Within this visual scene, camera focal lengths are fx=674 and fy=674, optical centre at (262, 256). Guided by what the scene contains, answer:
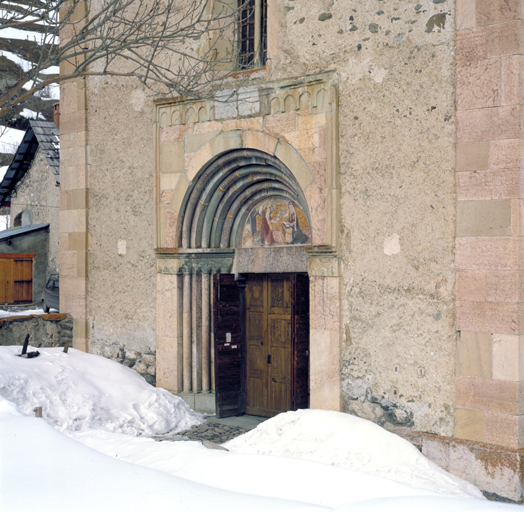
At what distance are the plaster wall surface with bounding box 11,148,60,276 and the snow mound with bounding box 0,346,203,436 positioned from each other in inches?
338

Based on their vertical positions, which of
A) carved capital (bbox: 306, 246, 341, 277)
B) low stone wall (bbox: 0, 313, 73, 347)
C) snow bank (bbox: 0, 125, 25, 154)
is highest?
snow bank (bbox: 0, 125, 25, 154)

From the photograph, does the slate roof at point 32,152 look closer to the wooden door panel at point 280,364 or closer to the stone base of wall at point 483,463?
the wooden door panel at point 280,364

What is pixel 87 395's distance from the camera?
823cm

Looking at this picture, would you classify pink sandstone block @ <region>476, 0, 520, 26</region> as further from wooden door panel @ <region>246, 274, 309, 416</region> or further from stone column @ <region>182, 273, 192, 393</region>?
stone column @ <region>182, 273, 192, 393</region>

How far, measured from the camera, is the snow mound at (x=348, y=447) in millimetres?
6184

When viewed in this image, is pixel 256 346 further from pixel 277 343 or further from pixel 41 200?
pixel 41 200

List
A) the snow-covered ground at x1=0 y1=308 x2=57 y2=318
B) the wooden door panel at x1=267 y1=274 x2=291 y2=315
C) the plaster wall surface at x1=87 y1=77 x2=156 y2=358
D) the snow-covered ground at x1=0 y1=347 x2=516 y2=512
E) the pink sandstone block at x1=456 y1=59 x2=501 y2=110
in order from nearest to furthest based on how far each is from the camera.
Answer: the snow-covered ground at x1=0 y1=347 x2=516 y2=512, the pink sandstone block at x1=456 y1=59 x2=501 y2=110, the wooden door panel at x1=267 y1=274 x2=291 y2=315, the plaster wall surface at x1=87 y1=77 x2=156 y2=358, the snow-covered ground at x1=0 y1=308 x2=57 y2=318

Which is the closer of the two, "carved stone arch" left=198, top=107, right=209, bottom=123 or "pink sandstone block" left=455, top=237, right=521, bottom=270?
"pink sandstone block" left=455, top=237, right=521, bottom=270

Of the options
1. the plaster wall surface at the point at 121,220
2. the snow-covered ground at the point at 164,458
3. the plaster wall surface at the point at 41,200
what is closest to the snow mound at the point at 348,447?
the snow-covered ground at the point at 164,458

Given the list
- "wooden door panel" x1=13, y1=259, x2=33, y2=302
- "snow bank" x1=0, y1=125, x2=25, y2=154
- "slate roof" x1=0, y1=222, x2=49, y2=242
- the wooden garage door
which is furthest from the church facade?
"snow bank" x1=0, y1=125, x2=25, y2=154

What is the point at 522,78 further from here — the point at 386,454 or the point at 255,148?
the point at 386,454

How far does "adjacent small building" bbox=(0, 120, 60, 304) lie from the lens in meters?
15.5

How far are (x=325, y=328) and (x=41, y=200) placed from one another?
13.7m

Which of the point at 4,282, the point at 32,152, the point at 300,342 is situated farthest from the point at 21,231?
the point at 300,342
